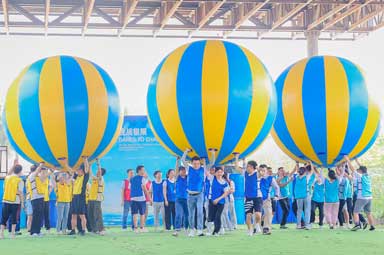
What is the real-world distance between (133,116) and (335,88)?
21.6 feet

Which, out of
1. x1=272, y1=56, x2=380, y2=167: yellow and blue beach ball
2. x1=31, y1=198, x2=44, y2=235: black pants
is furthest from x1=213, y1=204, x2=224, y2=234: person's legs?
x1=31, y1=198, x2=44, y2=235: black pants

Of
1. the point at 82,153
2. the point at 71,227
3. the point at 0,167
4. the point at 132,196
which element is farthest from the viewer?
the point at 0,167

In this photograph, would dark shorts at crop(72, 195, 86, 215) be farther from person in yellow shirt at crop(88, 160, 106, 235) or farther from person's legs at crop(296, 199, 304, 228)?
person's legs at crop(296, 199, 304, 228)

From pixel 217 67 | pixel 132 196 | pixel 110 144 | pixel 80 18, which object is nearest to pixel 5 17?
pixel 80 18

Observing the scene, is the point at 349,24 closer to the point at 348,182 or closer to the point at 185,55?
the point at 348,182

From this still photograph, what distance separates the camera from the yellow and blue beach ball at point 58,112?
30.0 feet

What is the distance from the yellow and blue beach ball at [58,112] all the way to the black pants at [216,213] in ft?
6.50

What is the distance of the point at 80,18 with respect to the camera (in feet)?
62.4

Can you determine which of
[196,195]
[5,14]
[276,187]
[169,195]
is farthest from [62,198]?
[5,14]

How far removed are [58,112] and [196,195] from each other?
2493 millimetres

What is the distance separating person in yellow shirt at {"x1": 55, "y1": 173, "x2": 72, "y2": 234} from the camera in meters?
11.9

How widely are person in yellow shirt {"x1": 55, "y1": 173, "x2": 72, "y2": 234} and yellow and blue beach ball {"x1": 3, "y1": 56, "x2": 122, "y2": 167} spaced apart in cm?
229

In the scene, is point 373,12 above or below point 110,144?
above

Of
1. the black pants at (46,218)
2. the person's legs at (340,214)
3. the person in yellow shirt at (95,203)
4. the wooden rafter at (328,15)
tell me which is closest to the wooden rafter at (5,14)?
the black pants at (46,218)
